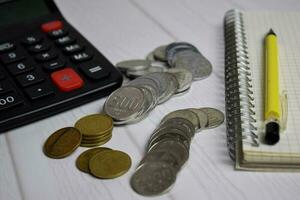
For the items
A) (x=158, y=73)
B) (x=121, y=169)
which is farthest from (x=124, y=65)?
(x=121, y=169)

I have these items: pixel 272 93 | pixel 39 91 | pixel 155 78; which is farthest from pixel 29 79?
pixel 272 93

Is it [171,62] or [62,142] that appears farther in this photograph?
[171,62]

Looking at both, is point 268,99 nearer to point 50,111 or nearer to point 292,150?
point 292,150

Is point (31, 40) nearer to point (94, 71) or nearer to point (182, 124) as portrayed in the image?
point (94, 71)

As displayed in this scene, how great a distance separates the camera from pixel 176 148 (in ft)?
1.22

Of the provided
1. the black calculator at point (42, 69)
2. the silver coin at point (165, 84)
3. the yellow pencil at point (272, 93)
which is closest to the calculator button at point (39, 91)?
the black calculator at point (42, 69)

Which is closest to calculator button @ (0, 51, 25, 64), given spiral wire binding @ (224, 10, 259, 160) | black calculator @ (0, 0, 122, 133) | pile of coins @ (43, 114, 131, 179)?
black calculator @ (0, 0, 122, 133)

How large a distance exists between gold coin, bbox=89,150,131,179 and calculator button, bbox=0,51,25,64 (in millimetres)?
153

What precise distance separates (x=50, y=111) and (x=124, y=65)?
0.11m

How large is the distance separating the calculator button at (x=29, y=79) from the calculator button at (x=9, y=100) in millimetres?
16

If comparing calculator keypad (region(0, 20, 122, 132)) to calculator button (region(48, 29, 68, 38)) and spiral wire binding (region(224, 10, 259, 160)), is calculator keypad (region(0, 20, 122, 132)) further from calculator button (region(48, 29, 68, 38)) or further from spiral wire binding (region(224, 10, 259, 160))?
spiral wire binding (region(224, 10, 259, 160))

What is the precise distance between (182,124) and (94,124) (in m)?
0.08

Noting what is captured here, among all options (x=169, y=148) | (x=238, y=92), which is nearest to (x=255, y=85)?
(x=238, y=92)

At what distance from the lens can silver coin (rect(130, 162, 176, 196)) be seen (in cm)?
35
